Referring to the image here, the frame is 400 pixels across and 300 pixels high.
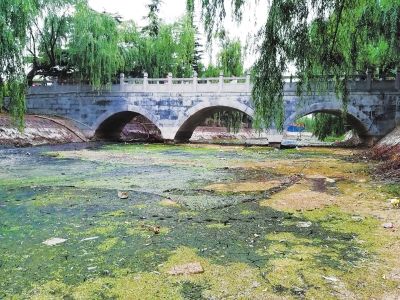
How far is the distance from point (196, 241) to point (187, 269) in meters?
0.66

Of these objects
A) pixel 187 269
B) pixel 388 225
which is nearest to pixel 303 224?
pixel 388 225

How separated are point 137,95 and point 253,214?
16.2m

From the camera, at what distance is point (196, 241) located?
337cm

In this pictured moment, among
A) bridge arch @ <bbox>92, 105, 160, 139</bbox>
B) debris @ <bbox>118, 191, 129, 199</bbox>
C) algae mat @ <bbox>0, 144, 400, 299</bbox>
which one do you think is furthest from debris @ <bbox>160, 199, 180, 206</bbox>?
bridge arch @ <bbox>92, 105, 160, 139</bbox>

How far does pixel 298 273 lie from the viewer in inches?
105

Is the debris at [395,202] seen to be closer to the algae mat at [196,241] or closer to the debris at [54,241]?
the algae mat at [196,241]

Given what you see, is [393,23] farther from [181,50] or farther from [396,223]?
[181,50]

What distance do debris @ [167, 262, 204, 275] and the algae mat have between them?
1cm

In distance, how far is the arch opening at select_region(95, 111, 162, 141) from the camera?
69.7 feet

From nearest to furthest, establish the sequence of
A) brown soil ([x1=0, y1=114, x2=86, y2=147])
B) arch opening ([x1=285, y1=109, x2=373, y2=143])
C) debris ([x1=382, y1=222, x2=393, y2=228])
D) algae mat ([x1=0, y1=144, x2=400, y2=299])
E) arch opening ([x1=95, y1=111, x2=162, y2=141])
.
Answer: algae mat ([x1=0, y1=144, x2=400, y2=299]) → debris ([x1=382, y1=222, x2=393, y2=228]) → brown soil ([x1=0, y1=114, x2=86, y2=147]) → arch opening ([x1=285, y1=109, x2=373, y2=143]) → arch opening ([x1=95, y1=111, x2=162, y2=141])

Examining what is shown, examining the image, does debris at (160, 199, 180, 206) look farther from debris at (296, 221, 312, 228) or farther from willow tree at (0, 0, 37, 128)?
willow tree at (0, 0, 37, 128)

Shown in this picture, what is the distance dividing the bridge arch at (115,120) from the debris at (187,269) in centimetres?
1712

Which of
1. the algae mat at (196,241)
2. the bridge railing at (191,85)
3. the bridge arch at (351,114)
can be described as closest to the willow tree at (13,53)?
the algae mat at (196,241)

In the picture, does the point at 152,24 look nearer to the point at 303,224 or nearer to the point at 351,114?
the point at 351,114
